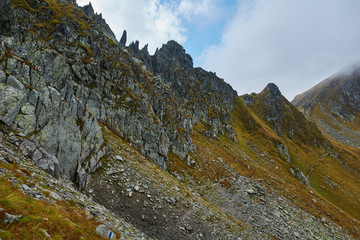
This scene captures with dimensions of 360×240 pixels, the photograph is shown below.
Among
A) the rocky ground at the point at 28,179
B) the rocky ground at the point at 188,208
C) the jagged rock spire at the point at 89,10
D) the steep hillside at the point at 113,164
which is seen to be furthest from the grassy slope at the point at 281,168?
the jagged rock spire at the point at 89,10

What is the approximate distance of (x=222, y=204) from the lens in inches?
1314

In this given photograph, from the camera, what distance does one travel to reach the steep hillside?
1367cm

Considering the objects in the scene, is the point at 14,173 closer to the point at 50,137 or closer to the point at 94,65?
Answer: the point at 50,137

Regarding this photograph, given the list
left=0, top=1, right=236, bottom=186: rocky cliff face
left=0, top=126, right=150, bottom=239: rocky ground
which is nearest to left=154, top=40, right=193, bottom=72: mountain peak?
left=0, top=1, right=236, bottom=186: rocky cliff face

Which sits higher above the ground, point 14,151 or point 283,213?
point 14,151

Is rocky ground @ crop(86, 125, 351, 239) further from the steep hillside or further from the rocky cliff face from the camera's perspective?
the rocky cliff face

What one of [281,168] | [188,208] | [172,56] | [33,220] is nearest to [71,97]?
[33,220]

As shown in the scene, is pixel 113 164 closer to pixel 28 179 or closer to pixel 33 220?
pixel 28 179

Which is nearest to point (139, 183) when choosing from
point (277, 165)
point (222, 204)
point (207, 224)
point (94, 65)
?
point (207, 224)

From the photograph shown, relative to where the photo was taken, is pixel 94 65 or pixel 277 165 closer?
pixel 94 65

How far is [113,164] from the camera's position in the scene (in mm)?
25469

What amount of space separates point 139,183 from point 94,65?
36128 mm

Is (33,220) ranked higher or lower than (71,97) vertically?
lower

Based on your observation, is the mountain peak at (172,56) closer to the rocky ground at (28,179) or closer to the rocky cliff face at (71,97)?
the rocky cliff face at (71,97)
